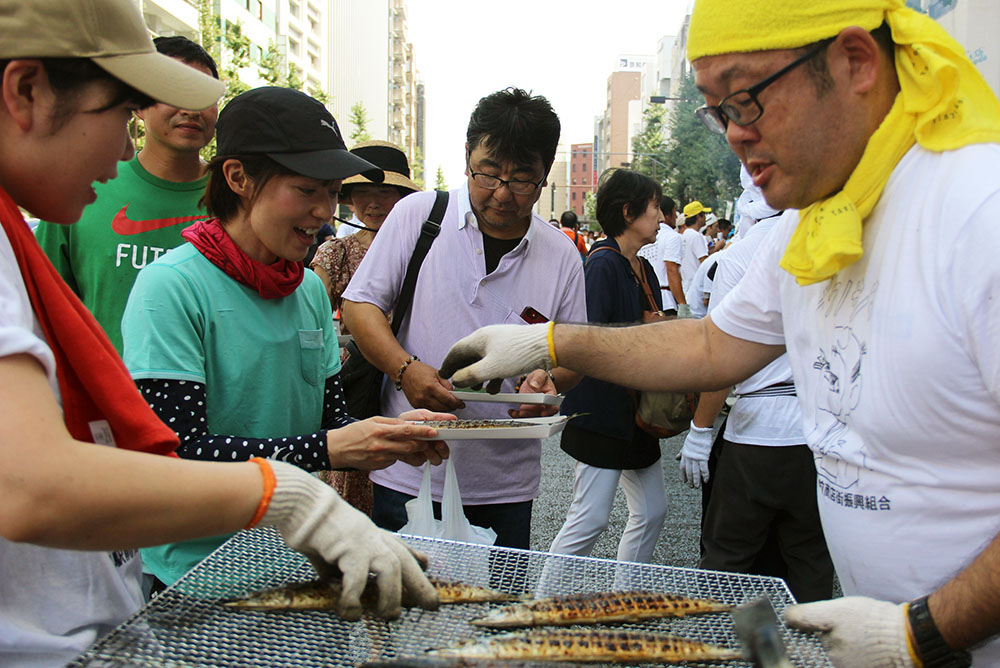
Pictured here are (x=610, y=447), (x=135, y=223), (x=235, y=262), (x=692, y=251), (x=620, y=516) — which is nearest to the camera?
(x=235, y=262)

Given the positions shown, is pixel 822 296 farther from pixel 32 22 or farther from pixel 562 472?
pixel 562 472

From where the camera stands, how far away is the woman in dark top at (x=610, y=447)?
4094mm

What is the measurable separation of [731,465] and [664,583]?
199 centimetres

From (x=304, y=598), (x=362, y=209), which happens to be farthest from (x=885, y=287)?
(x=362, y=209)

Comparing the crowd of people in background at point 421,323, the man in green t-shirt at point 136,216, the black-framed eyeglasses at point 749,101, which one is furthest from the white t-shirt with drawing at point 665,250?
the black-framed eyeglasses at point 749,101

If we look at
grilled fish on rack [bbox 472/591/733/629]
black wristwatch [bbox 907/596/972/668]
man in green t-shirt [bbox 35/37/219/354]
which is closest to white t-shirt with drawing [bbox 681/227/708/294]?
man in green t-shirt [bbox 35/37/219/354]

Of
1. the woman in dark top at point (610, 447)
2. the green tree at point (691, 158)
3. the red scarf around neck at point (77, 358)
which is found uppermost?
the green tree at point (691, 158)

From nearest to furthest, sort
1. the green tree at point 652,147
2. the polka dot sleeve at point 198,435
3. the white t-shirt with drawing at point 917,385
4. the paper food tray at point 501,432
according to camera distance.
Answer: the white t-shirt with drawing at point 917,385
the polka dot sleeve at point 198,435
the paper food tray at point 501,432
the green tree at point 652,147

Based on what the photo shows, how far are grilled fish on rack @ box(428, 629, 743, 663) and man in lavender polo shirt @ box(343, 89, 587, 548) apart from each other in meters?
1.50

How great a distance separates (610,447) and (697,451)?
452 millimetres

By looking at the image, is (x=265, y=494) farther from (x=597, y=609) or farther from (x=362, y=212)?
(x=362, y=212)

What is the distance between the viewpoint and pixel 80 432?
1.29m

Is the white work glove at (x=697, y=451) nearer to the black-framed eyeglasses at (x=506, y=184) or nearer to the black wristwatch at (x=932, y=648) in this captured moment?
the black-framed eyeglasses at (x=506, y=184)

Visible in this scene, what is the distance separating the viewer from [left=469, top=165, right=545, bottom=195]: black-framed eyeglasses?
9.97 feet
